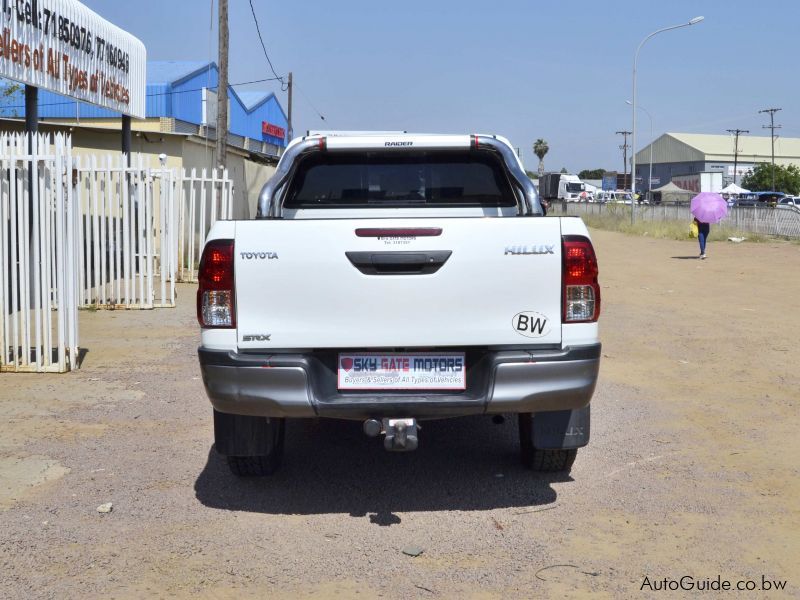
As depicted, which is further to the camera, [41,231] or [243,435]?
[41,231]

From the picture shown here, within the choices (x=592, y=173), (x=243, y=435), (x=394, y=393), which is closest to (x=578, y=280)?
(x=394, y=393)

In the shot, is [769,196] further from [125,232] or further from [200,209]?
[125,232]

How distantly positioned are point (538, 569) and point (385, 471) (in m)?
1.76

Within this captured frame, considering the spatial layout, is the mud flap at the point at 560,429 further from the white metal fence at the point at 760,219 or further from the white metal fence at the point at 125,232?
the white metal fence at the point at 760,219

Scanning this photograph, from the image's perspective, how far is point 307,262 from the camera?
4812 millimetres

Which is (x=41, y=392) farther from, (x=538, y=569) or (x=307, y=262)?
(x=538, y=569)

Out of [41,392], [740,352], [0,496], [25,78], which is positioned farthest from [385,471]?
[25,78]

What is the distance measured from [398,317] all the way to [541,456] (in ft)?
4.85

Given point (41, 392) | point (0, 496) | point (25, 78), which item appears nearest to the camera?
point (0, 496)

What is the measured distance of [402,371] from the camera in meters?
4.89

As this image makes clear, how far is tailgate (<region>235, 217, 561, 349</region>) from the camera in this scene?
4.81m

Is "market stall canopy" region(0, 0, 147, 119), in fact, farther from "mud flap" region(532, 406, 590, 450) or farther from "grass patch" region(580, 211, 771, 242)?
"grass patch" region(580, 211, 771, 242)

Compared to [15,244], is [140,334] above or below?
below

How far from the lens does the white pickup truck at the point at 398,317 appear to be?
4812 millimetres
